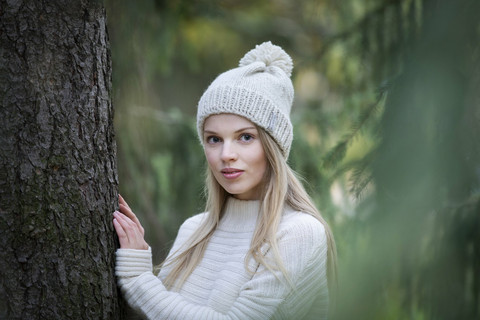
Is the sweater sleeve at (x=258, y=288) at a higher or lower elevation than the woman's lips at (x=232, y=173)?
lower

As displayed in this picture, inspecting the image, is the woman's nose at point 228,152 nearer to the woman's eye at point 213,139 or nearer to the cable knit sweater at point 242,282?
the woman's eye at point 213,139

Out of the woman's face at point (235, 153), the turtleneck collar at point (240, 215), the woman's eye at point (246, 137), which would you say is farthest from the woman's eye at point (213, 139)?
the turtleneck collar at point (240, 215)

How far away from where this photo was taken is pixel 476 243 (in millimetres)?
946

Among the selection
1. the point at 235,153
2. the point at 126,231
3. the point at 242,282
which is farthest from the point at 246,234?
the point at 126,231

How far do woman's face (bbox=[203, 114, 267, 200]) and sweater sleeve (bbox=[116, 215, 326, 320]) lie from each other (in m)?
0.30

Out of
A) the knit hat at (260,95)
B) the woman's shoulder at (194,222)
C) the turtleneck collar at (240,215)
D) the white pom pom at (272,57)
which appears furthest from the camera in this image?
the woman's shoulder at (194,222)

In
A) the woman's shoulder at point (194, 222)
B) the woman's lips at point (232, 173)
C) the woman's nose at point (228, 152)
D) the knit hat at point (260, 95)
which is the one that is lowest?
the woman's shoulder at point (194, 222)

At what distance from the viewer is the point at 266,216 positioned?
212 centimetres

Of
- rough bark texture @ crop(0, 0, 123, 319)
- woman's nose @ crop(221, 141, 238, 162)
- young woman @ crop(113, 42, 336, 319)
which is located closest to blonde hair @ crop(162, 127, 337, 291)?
young woman @ crop(113, 42, 336, 319)

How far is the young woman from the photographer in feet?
6.28

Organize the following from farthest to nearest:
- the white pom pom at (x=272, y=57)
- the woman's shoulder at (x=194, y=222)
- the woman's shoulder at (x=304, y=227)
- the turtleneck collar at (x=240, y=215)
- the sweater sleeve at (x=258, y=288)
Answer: the woman's shoulder at (x=194, y=222)
the white pom pom at (x=272, y=57)
the turtleneck collar at (x=240, y=215)
the woman's shoulder at (x=304, y=227)
the sweater sleeve at (x=258, y=288)

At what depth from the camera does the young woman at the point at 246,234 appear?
1913 millimetres

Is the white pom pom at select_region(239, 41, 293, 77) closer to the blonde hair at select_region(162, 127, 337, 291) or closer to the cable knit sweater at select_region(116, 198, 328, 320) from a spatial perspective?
the blonde hair at select_region(162, 127, 337, 291)

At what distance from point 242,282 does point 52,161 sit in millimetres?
896
